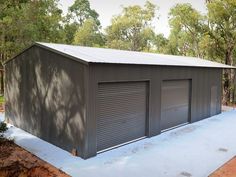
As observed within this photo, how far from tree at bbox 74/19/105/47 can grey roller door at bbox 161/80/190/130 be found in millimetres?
25607

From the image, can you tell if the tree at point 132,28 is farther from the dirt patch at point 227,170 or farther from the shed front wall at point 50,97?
the dirt patch at point 227,170

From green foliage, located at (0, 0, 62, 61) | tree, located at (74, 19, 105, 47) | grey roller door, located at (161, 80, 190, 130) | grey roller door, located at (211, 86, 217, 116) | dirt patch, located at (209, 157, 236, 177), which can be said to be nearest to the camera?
dirt patch, located at (209, 157, 236, 177)

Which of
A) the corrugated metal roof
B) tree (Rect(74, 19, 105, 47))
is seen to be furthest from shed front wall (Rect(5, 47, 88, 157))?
tree (Rect(74, 19, 105, 47))

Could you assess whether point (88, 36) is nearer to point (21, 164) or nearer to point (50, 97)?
point (50, 97)

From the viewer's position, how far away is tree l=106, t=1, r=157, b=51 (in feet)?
110

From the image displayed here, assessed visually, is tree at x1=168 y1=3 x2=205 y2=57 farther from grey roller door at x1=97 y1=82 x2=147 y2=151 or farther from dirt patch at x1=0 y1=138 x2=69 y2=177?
dirt patch at x1=0 y1=138 x2=69 y2=177

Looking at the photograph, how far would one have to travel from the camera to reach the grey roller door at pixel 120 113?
27.0 feet

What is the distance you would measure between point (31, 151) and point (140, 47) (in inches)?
1204

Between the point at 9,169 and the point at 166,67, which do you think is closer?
the point at 9,169

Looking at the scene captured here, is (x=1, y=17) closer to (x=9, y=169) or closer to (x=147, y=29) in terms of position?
(x=9, y=169)

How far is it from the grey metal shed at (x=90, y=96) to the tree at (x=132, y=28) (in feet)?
75.6

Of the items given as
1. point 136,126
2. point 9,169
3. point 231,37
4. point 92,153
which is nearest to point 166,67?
point 136,126

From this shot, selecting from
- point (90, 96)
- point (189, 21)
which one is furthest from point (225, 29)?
point (90, 96)

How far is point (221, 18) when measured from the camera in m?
20.2
